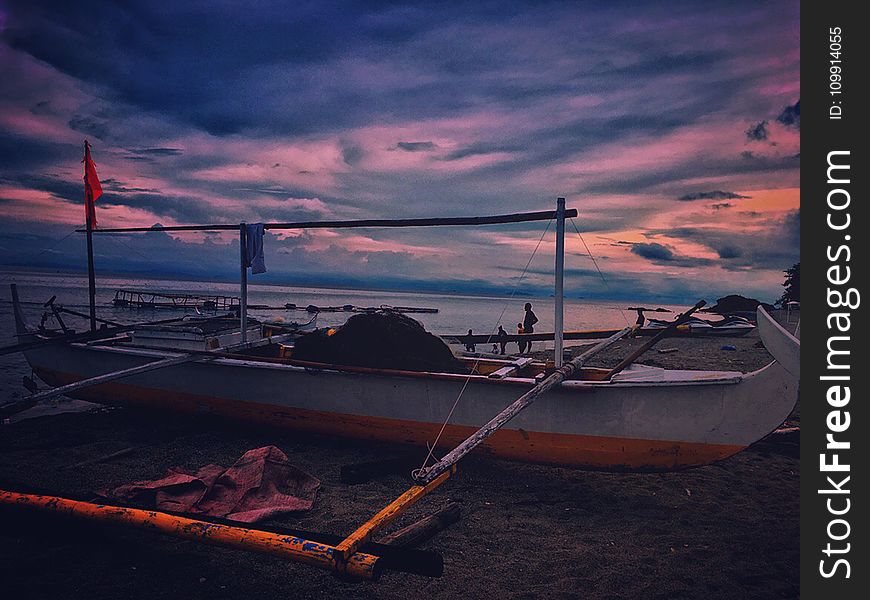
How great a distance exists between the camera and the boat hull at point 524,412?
212 inches

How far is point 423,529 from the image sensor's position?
4527mm

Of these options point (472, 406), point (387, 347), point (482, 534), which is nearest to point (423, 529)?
point (482, 534)

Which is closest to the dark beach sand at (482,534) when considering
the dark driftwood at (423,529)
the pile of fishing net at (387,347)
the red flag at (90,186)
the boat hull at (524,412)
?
the dark driftwood at (423,529)

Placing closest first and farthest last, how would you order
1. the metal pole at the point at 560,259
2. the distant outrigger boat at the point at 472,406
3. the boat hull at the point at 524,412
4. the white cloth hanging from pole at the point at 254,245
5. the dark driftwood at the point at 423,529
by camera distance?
the distant outrigger boat at the point at 472,406
the dark driftwood at the point at 423,529
the boat hull at the point at 524,412
the metal pole at the point at 560,259
the white cloth hanging from pole at the point at 254,245

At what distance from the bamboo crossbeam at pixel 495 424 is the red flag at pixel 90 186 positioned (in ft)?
31.2

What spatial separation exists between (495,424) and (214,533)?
2431 mm

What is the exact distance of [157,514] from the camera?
3.76m

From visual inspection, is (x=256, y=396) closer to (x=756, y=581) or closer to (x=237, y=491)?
(x=237, y=491)

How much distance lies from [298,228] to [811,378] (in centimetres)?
717

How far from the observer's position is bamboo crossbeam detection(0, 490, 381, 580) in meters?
3.10

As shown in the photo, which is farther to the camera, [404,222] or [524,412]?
[404,222]

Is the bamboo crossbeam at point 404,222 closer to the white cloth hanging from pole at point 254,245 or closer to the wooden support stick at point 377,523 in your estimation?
the white cloth hanging from pole at point 254,245

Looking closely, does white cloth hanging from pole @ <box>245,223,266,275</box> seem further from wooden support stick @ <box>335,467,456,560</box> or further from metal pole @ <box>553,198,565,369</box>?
wooden support stick @ <box>335,467,456,560</box>

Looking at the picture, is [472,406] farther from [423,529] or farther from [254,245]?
[254,245]
